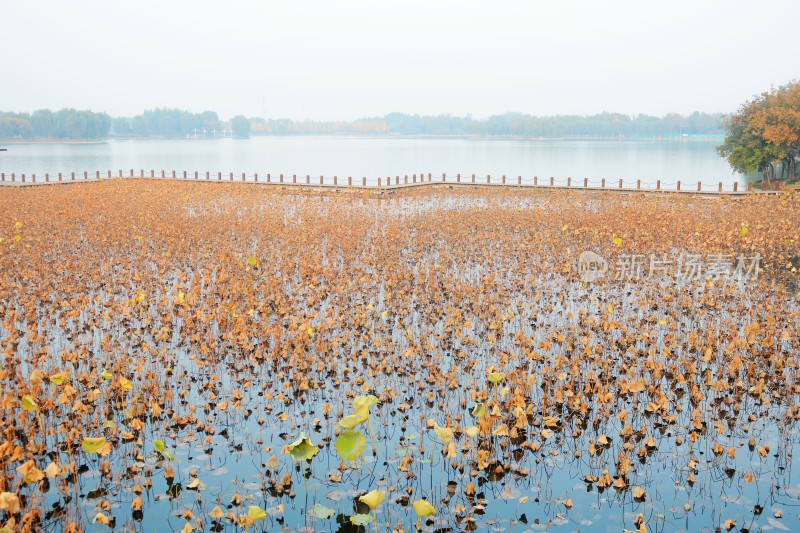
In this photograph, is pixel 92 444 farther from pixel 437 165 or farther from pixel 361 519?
pixel 437 165

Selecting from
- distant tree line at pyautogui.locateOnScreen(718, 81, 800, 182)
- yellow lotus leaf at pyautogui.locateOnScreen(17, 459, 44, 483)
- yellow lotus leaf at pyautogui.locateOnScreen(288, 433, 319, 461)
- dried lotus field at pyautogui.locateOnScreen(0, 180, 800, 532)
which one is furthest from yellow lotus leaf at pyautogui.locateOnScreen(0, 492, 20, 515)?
distant tree line at pyautogui.locateOnScreen(718, 81, 800, 182)

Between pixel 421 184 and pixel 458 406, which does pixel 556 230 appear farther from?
pixel 421 184

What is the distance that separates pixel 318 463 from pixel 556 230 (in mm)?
13829

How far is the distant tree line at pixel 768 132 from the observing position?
32.4 m

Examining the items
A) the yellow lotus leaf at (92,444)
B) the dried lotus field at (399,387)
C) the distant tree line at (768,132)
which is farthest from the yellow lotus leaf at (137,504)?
the distant tree line at (768,132)

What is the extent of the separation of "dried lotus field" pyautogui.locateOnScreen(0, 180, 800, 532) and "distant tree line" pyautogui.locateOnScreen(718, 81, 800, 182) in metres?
19.9

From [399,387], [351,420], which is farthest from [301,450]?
[399,387]

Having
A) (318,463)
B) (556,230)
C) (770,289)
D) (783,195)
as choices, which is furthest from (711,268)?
(783,195)

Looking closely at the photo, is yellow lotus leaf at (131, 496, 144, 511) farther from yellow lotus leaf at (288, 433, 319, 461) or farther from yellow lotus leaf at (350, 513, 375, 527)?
yellow lotus leaf at (350, 513, 375, 527)

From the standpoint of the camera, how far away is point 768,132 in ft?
106

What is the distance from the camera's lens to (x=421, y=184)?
115 ft

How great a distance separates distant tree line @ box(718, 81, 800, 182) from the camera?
1277 inches

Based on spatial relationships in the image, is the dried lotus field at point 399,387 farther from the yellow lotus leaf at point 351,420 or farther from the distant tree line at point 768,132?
the distant tree line at point 768,132

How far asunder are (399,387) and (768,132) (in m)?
31.0
